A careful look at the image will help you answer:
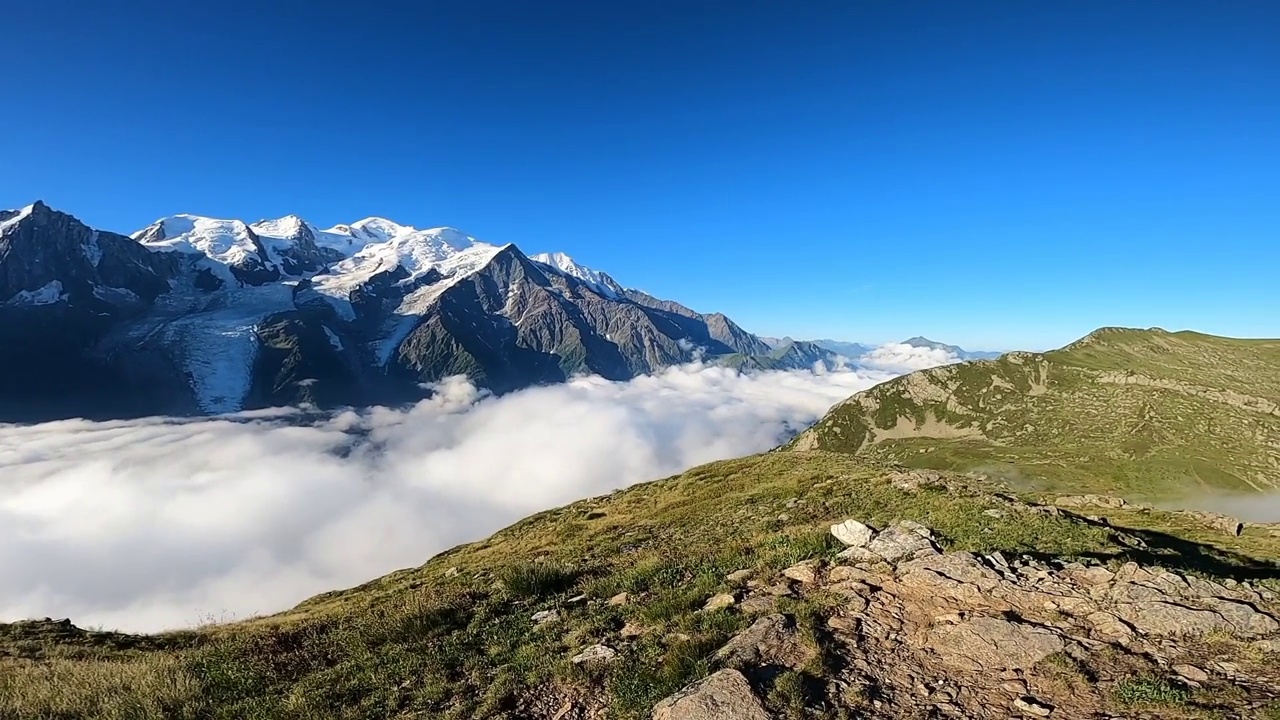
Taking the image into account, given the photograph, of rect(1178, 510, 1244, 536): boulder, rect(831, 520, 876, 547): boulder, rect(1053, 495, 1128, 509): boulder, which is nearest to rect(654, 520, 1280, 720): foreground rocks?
rect(831, 520, 876, 547): boulder

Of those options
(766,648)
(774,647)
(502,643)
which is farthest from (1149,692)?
(502,643)

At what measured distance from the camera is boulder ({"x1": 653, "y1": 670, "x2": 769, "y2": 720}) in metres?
9.82

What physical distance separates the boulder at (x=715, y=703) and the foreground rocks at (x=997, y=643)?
0.08 feet

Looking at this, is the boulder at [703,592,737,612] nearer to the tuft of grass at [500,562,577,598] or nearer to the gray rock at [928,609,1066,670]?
the gray rock at [928,609,1066,670]

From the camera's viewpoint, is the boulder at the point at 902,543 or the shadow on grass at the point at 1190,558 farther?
the shadow on grass at the point at 1190,558

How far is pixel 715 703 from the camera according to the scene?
10.1 m

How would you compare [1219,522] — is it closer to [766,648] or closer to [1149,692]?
[1149,692]

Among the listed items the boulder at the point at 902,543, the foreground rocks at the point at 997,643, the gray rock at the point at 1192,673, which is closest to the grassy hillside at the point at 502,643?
the foreground rocks at the point at 997,643

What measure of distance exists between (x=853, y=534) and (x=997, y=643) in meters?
7.00

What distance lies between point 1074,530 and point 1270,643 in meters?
12.5

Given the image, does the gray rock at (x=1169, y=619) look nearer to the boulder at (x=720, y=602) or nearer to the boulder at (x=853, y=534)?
the boulder at (x=853, y=534)

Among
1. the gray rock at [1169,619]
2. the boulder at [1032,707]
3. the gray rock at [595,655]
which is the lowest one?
the gray rock at [595,655]

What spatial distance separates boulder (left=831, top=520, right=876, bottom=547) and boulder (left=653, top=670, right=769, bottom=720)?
31.9 ft

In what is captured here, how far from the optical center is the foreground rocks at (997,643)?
10.1 meters
